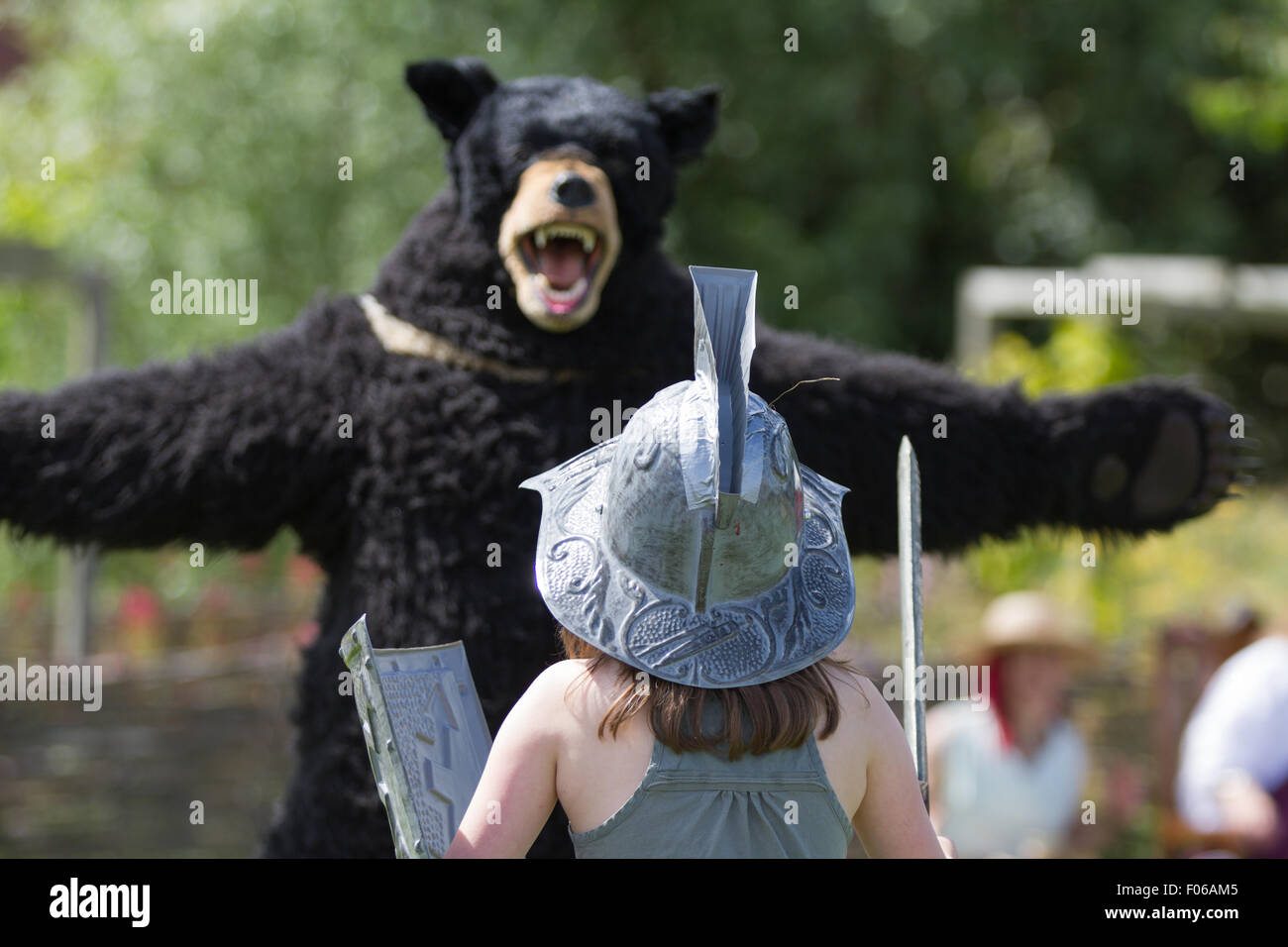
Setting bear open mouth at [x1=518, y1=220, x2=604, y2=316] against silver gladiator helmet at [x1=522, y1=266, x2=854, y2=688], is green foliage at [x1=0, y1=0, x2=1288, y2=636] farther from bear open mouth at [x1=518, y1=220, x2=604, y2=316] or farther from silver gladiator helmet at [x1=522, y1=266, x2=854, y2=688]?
silver gladiator helmet at [x1=522, y1=266, x2=854, y2=688]

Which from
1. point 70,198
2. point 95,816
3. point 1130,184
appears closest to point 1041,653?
point 95,816

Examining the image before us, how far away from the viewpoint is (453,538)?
244 centimetres

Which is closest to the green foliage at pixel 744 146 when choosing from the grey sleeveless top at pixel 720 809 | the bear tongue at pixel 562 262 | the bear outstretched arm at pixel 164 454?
the bear outstretched arm at pixel 164 454

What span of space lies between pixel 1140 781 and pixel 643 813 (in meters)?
4.24

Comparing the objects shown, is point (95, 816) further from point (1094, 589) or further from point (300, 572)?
point (1094, 589)

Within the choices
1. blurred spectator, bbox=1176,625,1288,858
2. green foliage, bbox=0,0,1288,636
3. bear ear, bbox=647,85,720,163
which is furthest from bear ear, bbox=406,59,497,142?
green foliage, bbox=0,0,1288,636

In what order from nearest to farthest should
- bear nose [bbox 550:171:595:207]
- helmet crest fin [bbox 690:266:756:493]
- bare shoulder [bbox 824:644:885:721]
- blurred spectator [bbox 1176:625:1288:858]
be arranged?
helmet crest fin [bbox 690:266:756:493]
bare shoulder [bbox 824:644:885:721]
bear nose [bbox 550:171:595:207]
blurred spectator [bbox 1176:625:1288:858]

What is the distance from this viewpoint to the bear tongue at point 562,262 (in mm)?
2477

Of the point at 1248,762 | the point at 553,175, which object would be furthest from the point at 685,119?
the point at 1248,762

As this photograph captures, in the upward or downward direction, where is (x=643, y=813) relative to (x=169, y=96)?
downward

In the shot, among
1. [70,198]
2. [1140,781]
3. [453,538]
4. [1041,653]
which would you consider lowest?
[1140,781]

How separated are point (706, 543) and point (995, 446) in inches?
56.4

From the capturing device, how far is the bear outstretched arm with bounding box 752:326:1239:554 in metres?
2.68
